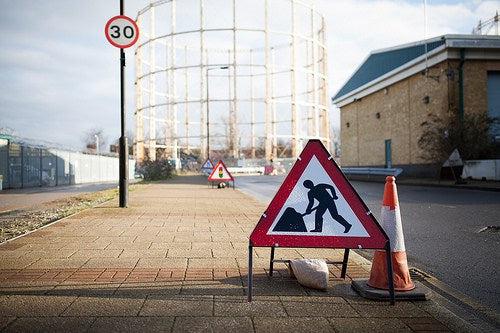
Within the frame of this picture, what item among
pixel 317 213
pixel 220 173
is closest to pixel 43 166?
pixel 220 173

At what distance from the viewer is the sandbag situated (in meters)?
3.87

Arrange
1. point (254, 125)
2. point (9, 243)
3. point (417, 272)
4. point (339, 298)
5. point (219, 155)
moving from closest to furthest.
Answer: point (339, 298) < point (417, 272) < point (9, 243) < point (254, 125) < point (219, 155)

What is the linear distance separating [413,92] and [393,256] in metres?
27.8

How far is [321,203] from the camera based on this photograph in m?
3.76

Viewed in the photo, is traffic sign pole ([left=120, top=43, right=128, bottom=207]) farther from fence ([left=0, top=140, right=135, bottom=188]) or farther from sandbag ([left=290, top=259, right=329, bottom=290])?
fence ([left=0, top=140, right=135, bottom=188])

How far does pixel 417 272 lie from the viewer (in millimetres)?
4680

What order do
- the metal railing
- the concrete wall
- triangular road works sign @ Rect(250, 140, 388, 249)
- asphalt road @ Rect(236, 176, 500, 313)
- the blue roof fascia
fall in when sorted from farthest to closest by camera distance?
1. the blue roof fascia
2. the concrete wall
3. the metal railing
4. asphalt road @ Rect(236, 176, 500, 313)
5. triangular road works sign @ Rect(250, 140, 388, 249)

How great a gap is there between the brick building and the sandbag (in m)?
22.5

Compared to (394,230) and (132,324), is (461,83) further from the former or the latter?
(132,324)

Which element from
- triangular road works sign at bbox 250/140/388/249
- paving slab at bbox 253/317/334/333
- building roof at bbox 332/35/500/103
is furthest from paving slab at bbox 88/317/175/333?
building roof at bbox 332/35/500/103

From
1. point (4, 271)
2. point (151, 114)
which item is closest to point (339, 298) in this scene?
point (4, 271)

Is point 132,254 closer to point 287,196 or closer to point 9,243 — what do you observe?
point 9,243

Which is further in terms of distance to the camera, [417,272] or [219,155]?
[219,155]

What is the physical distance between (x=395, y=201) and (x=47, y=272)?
3297 mm
